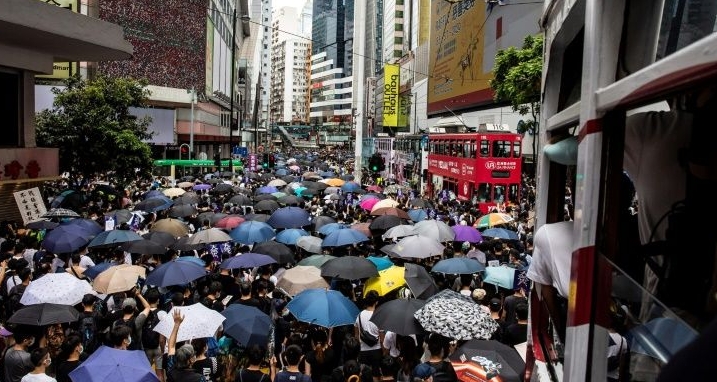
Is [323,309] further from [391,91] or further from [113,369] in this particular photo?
[391,91]

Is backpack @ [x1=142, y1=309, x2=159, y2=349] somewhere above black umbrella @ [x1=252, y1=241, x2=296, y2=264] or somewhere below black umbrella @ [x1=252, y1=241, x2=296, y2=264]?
below

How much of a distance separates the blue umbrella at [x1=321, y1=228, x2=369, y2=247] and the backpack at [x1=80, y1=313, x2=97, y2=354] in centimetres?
496

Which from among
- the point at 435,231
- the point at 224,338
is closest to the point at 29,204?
the point at 435,231

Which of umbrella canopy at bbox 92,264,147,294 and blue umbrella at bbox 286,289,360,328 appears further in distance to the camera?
umbrella canopy at bbox 92,264,147,294

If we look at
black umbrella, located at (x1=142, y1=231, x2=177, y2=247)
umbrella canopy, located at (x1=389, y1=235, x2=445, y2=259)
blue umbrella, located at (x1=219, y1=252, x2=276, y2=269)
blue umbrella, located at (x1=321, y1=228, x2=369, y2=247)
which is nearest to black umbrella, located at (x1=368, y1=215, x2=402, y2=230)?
blue umbrella, located at (x1=321, y1=228, x2=369, y2=247)

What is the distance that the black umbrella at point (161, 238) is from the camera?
11.2 m

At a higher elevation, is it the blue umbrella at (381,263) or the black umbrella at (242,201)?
the black umbrella at (242,201)

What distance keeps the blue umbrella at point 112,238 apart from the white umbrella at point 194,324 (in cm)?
473

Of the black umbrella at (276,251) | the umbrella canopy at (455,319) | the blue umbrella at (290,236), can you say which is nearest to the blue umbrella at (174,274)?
the black umbrella at (276,251)

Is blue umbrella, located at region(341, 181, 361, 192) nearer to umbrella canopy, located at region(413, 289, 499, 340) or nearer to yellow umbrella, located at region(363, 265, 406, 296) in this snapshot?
yellow umbrella, located at region(363, 265, 406, 296)

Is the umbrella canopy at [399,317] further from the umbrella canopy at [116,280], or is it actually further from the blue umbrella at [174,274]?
the umbrella canopy at [116,280]

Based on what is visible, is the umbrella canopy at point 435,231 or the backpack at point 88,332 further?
the umbrella canopy at point 435,231

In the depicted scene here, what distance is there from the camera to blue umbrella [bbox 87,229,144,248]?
35.9 feet

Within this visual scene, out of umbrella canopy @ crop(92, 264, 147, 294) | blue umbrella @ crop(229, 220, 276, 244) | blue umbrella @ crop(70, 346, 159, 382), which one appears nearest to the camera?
blue umbrella @ crop(70, 346, 159, 382)
